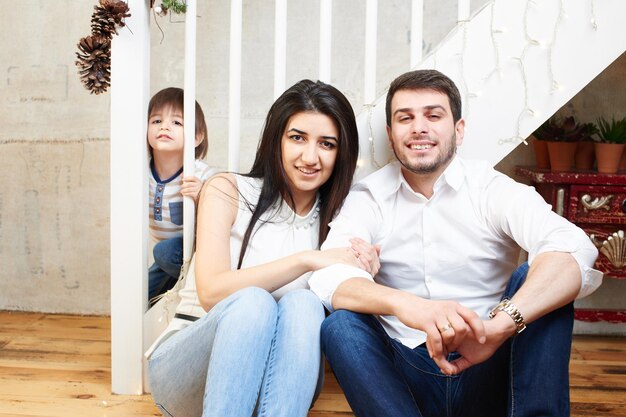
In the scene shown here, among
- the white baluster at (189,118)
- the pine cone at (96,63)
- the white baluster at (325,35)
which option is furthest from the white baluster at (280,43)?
the pine cone at (96,63)

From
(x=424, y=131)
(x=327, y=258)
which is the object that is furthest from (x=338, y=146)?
(x=327, y=258)

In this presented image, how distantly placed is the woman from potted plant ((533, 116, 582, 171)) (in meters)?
1.10

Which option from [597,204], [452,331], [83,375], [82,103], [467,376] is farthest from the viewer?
[82,103]

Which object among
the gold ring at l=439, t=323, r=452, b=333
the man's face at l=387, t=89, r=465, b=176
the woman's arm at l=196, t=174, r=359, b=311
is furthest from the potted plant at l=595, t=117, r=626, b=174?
the gold ring at l=439, t=323, r=452, b=333

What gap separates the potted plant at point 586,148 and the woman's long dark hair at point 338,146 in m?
1.19

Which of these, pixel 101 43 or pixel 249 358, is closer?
pixel 249 358

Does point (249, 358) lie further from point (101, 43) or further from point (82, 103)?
point (82, 103)

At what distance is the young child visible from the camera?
209cm

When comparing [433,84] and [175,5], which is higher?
[175,5]

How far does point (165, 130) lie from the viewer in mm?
2078

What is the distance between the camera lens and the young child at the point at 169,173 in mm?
2086

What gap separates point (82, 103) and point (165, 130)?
1.05 m

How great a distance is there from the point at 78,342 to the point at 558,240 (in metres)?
1.79

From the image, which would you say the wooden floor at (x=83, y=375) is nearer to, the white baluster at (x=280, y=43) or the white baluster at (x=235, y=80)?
the white baluster at (x=235, y=80)
